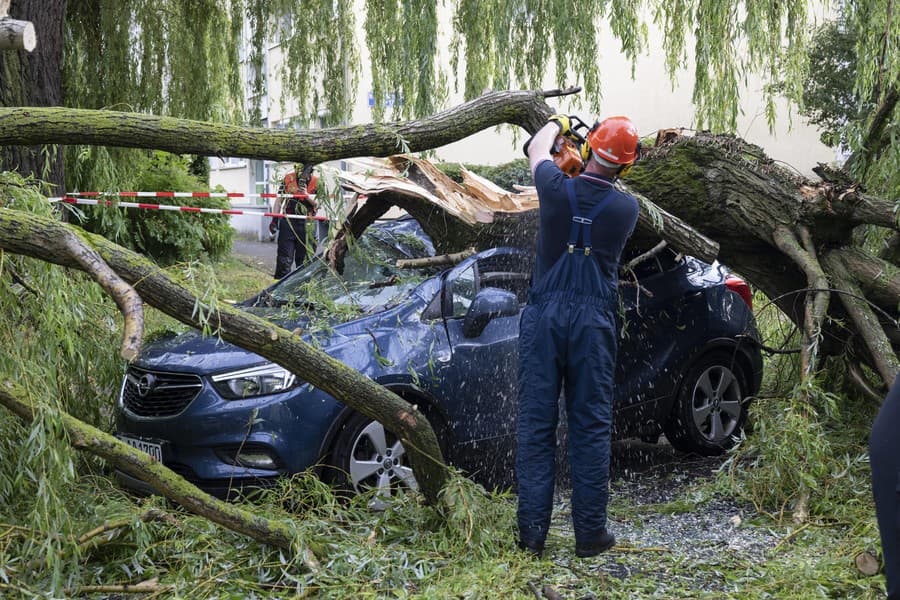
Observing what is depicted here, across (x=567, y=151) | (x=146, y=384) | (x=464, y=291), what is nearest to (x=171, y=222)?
(x=146, y=384)

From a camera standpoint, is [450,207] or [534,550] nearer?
[534,550]

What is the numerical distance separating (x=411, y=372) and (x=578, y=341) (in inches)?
49.9

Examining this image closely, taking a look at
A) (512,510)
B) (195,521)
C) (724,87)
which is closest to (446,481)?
(512,510)

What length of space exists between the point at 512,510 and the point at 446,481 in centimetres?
49

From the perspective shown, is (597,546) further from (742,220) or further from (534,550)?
(742,220)

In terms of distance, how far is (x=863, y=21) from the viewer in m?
7.10

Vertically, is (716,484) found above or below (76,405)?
below

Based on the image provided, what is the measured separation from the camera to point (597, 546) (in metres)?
4.57

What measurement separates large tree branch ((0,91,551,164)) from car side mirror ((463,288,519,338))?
1279 mm

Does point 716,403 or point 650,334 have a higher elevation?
point 650,334

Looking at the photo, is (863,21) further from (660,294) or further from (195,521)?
(195,521)

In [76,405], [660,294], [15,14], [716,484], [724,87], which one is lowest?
[716,484]

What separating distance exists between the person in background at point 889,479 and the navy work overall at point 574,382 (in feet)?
7.28

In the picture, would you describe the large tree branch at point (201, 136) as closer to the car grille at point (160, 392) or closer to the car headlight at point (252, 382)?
the car headlight at point (252, 382)
